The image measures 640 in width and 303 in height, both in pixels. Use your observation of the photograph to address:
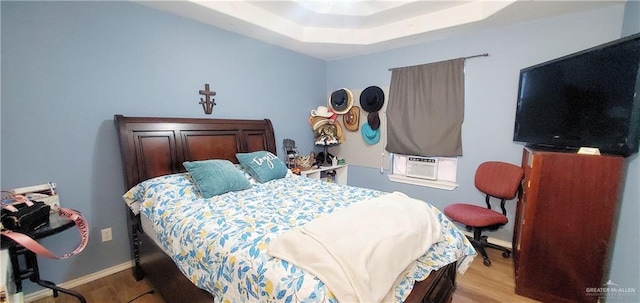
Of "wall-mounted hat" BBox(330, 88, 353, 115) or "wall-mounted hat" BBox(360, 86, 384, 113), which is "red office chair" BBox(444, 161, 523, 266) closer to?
"wall-mounted hat" BBox(360, 86, 384, 113)

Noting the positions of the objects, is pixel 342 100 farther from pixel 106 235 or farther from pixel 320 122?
pixel 106 235

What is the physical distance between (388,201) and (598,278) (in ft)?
4.93

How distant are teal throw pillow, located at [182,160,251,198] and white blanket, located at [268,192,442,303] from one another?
1000 mm

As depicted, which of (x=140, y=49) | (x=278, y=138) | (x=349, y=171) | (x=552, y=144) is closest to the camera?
(x=552, y=144)

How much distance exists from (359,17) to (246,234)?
2.50 m

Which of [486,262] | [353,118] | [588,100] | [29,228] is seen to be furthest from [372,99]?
[29,228]

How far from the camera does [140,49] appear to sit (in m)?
2.11

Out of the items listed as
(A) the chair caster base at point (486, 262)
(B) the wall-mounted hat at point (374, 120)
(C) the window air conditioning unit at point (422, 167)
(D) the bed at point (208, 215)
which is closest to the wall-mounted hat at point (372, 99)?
(B) the wall-mounted hat at point (374, 120)

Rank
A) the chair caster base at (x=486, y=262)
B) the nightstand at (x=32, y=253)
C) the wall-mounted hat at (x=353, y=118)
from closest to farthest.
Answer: the nightstand at (x=32, y=253) → the chair caster base at (x=486, y=262) → the wall-mounted hat at (x=353, y=118)

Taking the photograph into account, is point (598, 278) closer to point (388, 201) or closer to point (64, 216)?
point (388, 201)

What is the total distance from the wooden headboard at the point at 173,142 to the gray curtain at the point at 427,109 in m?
1.82

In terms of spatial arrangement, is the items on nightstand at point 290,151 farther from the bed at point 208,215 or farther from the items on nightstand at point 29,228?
the items on nightstand at point 29,228

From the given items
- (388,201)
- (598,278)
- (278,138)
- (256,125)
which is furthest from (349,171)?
(598,278)

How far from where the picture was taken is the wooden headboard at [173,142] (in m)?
1.99
